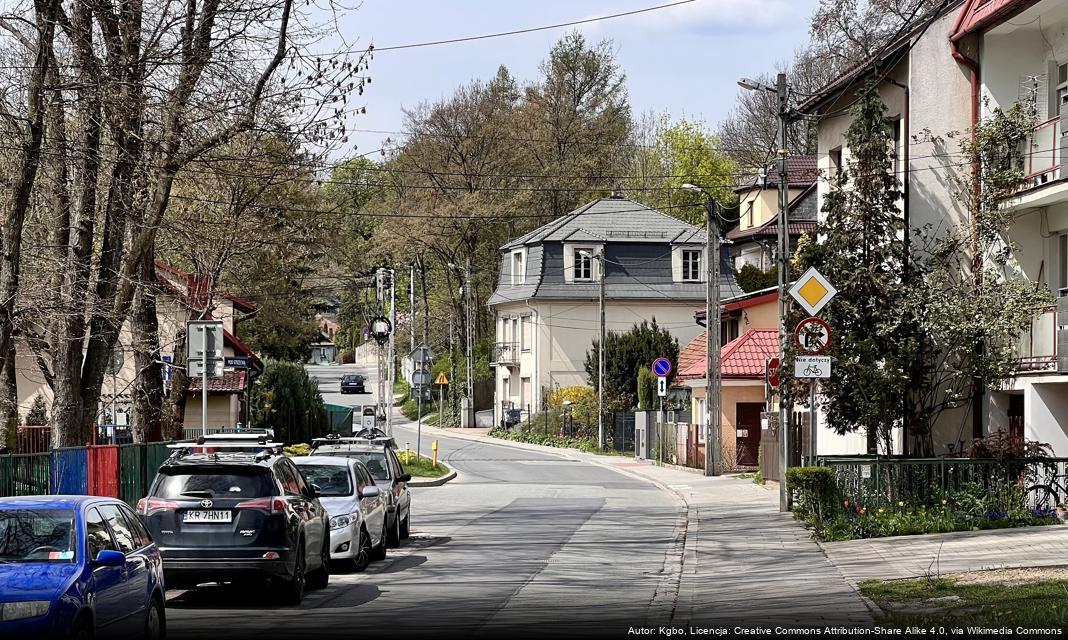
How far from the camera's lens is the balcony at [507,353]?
7589 cm

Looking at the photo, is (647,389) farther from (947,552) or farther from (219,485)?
(219,485)

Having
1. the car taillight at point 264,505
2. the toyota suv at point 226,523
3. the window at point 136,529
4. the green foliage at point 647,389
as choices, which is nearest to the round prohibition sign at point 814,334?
the toyota suv at point 226,523

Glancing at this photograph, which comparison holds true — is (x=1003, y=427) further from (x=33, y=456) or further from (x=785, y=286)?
(x=33, y=456)

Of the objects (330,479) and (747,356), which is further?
(747,356)

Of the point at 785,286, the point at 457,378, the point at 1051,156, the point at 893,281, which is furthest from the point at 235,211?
the point at 457,378

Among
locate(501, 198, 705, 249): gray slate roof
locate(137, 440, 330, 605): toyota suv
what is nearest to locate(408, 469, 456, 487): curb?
locate(137, 440, 330, 605): toyota suv

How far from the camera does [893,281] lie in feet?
77.3

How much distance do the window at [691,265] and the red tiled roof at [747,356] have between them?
2848 centimetres

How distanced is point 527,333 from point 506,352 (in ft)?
13.5

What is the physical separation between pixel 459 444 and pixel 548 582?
47.1m

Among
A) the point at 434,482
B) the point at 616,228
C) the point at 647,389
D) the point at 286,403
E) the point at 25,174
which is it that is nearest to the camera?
the point at 25,174

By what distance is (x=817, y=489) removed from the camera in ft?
66.7

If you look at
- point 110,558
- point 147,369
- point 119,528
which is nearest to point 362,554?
point 119,528

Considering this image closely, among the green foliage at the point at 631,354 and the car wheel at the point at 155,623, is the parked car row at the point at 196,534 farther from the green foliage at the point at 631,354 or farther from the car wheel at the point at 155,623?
the green foliage at the point at 631,354
